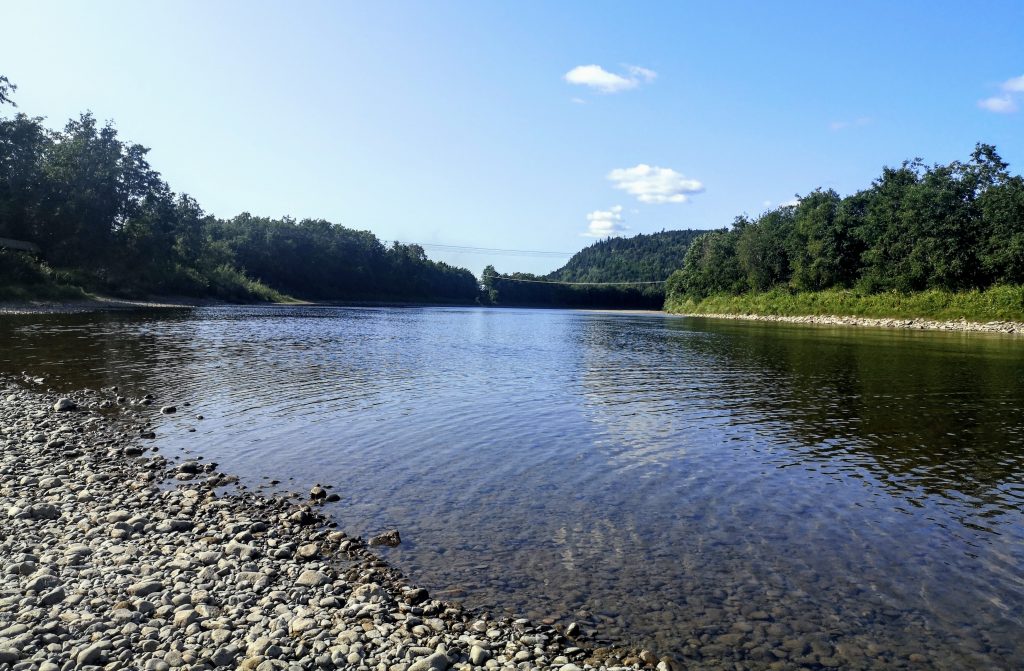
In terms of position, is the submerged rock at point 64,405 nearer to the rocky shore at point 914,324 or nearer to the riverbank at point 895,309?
the rocky shore at point 914,324


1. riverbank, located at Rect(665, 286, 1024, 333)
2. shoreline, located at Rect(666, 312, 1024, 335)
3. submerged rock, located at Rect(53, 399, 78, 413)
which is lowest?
submerged rock, located at Rect(53, 399, 78, 413)

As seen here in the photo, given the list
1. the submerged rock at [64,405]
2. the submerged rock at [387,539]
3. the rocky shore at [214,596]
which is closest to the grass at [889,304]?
the submerged rock at [387,539]

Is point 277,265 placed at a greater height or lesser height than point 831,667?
greater

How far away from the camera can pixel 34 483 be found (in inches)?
430

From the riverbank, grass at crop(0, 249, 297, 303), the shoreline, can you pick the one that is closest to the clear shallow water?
grass at crop(0, 249, 297, 303)

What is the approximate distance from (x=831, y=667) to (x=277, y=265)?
175102 mm

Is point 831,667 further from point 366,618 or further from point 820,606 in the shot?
point 366,618

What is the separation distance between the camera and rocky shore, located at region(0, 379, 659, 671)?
5.96 metres

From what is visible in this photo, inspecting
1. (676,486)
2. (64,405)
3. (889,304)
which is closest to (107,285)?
(64,405)

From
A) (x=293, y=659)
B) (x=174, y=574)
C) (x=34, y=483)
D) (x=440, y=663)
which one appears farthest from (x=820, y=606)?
(x=34, y=483)

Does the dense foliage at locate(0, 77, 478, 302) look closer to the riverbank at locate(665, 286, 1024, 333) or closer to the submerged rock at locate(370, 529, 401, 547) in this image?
the submerged rock at locate(370, 529, 401, 547)

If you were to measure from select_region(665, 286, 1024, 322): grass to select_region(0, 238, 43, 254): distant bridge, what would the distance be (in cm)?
11631

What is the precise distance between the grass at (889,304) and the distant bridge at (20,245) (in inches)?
4579

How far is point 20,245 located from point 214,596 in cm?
9343
